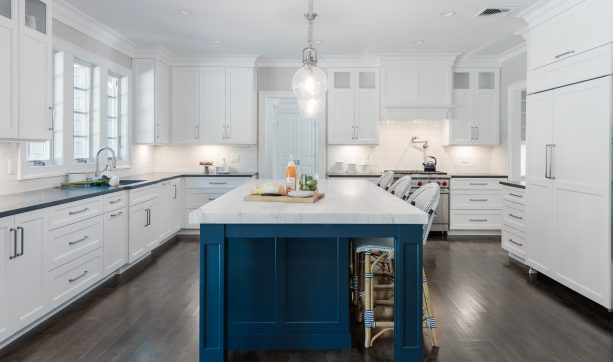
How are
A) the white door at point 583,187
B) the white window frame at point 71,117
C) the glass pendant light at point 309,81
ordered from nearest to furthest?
the white door at point 583,187, the glass pendant light at point 309,81, the white window frame at point 71,117

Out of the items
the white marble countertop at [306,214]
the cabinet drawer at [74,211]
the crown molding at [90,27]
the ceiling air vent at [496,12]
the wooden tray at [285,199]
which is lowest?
the cabinet drawer at [74,211]

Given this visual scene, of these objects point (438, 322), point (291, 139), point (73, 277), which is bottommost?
point (438, 322)

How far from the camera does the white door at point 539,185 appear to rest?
434cm

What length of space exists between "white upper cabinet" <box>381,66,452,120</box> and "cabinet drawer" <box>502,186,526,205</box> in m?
2.04

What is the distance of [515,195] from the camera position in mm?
5258

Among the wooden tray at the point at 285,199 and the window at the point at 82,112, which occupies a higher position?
the window at the point at 82,112

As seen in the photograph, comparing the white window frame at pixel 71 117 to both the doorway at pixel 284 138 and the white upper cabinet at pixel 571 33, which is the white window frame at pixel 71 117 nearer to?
the doorway at pixel 284 138

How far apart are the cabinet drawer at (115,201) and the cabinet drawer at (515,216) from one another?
13.9 feet

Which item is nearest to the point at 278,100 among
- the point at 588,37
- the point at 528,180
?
the point at 528,180

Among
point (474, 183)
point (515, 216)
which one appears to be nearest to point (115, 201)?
point (515, 216)

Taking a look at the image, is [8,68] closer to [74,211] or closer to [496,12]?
[74,211]

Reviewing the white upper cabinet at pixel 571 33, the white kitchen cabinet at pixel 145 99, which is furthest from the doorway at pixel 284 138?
the white upper cabinet at pixel 571 33

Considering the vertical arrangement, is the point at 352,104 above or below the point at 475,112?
above

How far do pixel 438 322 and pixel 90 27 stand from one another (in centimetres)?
469
